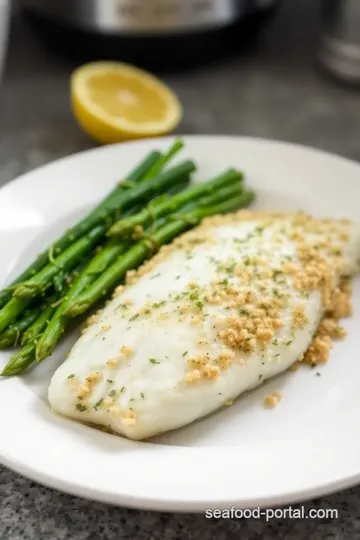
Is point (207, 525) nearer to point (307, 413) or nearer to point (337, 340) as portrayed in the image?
point (307, 413)

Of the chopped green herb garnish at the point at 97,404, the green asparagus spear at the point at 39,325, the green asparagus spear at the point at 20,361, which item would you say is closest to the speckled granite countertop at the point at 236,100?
the green asparagus spear at the point at 39,325

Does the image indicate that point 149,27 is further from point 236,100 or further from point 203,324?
point 203,324

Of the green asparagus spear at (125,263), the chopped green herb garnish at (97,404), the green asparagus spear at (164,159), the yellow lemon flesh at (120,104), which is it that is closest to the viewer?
the chopped green herb garnish at (97,404)

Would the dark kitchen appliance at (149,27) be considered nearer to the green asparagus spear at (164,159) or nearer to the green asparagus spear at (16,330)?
the green asparagus spear at (164,159)

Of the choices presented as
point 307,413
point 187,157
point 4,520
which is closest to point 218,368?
point 307,413

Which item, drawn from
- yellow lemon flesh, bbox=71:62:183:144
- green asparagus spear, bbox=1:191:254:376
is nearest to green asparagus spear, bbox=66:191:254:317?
green asparagus spear, bbox=1:191:254:376

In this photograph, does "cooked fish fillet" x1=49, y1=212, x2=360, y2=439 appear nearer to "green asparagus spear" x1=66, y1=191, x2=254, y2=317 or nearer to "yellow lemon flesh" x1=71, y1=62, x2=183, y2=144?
"green asparagus spear" x1=66, y1=191, x2=254, y2=317
